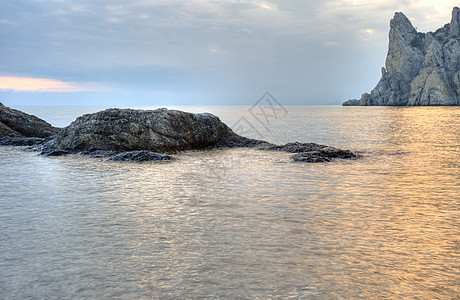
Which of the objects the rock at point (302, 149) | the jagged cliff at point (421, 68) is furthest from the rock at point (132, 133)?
the jagged cliff at point (421, 68)

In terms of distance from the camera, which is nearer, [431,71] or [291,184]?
[291,184]

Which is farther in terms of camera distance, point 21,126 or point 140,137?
→ point 21,126

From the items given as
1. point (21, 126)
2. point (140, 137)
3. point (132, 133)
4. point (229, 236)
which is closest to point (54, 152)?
point (132, 133)

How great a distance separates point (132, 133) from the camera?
622 inches

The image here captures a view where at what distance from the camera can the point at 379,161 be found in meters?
13.0

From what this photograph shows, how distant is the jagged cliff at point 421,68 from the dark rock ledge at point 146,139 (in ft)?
563

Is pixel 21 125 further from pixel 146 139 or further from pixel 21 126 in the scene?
pixel 146 139

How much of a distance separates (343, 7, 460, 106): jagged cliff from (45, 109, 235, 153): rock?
173 m

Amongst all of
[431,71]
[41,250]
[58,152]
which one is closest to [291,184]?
[41,250]

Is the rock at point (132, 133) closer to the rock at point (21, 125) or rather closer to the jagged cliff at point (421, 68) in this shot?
the rock at point (21, 125)

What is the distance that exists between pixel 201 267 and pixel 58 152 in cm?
A: 1268

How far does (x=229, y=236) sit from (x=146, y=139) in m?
11.9

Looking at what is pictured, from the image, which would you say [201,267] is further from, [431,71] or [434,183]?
[431,71]

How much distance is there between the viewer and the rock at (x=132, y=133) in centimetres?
1527
